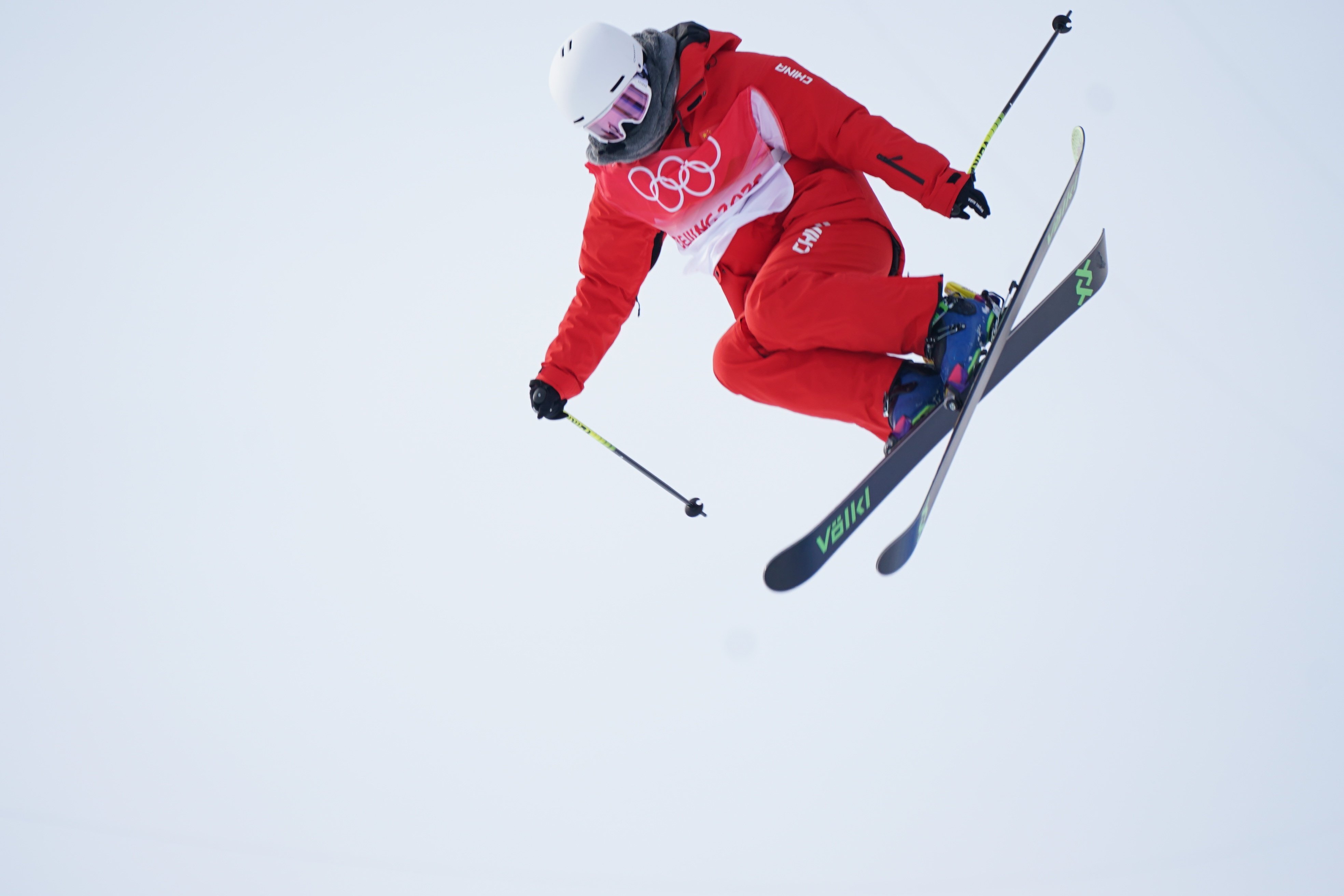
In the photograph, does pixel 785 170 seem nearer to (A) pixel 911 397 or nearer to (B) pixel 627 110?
(B) pixel 627 110

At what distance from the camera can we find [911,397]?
2818 mm

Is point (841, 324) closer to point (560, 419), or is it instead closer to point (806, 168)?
point (806, 168)

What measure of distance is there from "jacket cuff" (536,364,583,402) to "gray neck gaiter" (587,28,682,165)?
0.69 metres

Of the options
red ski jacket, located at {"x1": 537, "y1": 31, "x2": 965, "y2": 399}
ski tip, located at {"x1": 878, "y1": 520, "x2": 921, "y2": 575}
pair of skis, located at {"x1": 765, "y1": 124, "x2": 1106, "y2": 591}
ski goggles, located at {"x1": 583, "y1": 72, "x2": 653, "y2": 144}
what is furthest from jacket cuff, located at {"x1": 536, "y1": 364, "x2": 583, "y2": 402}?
ski tip, located at {"x1": 878, "y1": 520, "x2": 921, "y2": 575}

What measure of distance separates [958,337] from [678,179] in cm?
86

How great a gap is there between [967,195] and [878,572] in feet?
3.19

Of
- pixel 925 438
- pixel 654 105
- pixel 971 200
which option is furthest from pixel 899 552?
pixel 654 105

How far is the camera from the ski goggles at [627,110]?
9.27ft

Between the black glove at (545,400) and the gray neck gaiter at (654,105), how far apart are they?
0.73 m

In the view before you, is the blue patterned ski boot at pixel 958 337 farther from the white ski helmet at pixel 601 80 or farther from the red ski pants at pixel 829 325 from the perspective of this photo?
the white ski helmet at pixel 601 80

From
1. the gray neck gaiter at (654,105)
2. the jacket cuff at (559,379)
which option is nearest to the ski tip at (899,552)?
the jacket cuff at (559,379)

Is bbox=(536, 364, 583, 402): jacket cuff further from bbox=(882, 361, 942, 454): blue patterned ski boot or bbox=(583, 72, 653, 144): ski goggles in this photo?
bbox=(882, 361, 942, 454): blue patterned ski boot

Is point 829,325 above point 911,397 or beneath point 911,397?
above

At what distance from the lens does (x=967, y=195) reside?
109 inches
